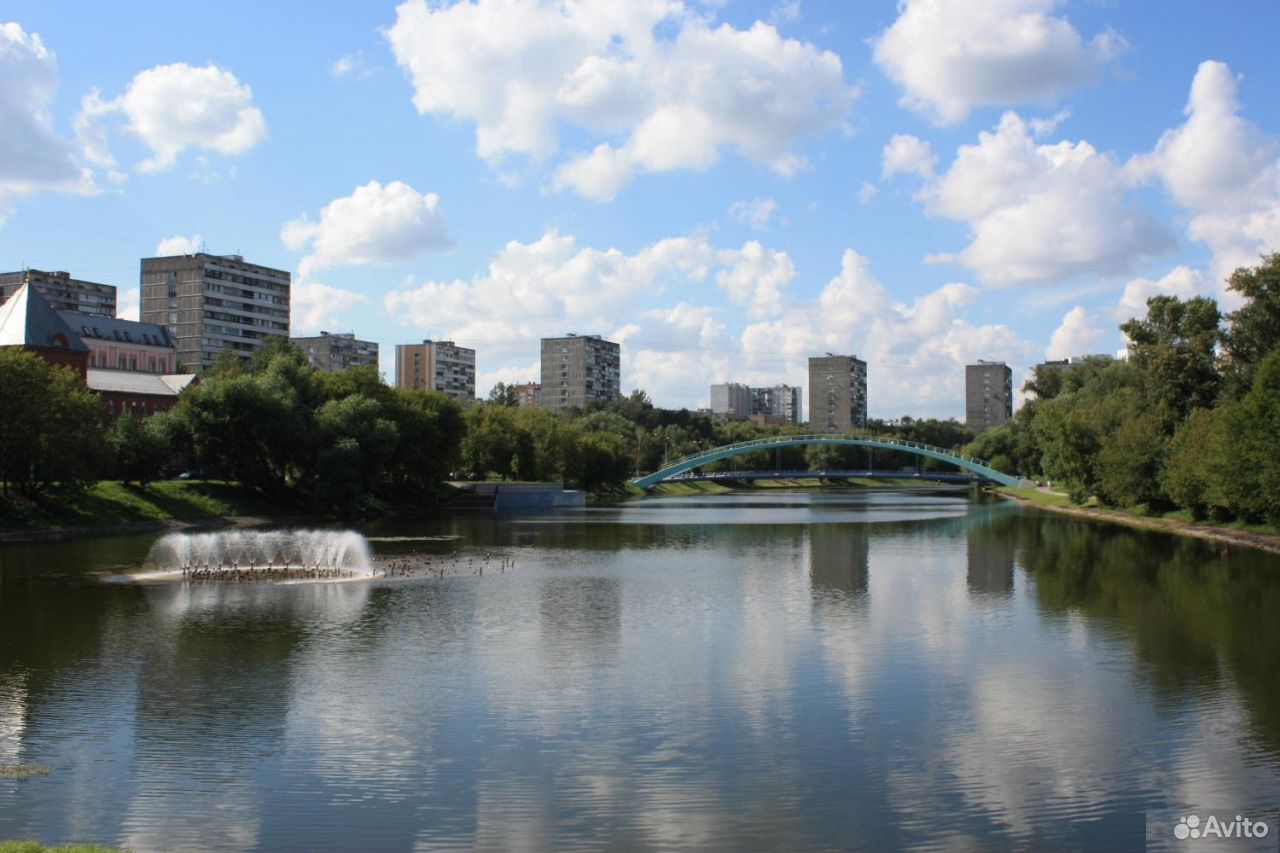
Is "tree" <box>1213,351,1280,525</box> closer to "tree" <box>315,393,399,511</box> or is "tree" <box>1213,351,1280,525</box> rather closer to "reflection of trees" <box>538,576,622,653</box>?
"reflection of trees" <box>538,576,622,653</box>

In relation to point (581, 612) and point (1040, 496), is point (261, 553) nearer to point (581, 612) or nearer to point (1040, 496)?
point (581, 612)

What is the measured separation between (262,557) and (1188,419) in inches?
1735

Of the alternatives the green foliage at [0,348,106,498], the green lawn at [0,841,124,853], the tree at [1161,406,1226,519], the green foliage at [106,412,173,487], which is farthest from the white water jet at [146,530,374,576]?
the tree at [1161,406,1226,519]

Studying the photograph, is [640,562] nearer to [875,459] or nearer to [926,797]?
[926,797]

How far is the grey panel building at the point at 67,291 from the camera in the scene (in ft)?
401

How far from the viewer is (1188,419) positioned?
181ft

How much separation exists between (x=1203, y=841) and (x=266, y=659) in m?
14.6

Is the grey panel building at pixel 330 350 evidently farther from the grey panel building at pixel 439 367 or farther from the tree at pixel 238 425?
the tree at pixel 238 425

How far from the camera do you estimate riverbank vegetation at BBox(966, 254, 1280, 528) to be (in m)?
44.9

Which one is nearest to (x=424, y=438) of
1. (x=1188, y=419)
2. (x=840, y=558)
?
(x=840, y=558)

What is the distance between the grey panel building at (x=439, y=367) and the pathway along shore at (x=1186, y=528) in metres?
103

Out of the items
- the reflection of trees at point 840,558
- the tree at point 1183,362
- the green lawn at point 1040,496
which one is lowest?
the reflection of trees at point 840,558

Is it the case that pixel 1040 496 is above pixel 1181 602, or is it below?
above

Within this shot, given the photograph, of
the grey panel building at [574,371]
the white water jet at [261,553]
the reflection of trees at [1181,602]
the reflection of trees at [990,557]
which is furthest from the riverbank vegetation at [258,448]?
the grey panel building at [574,371]
